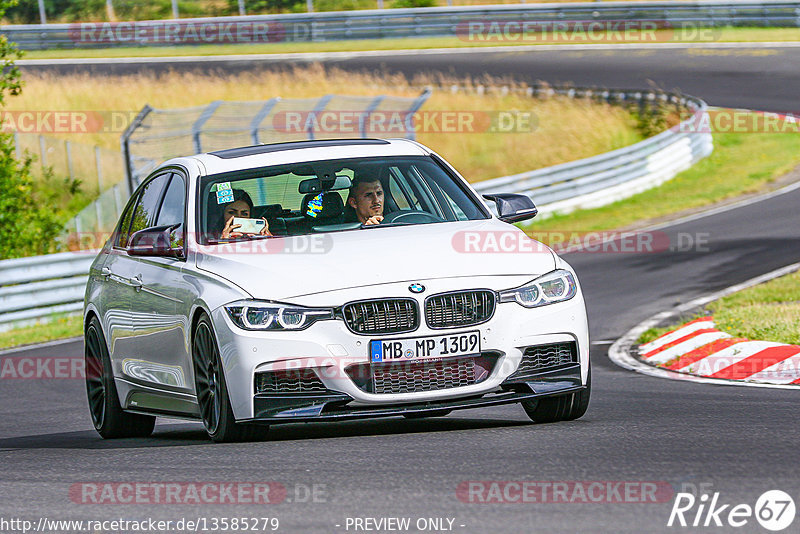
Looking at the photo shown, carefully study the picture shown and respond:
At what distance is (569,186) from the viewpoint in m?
25.0

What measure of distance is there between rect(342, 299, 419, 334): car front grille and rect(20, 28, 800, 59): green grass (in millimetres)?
34449

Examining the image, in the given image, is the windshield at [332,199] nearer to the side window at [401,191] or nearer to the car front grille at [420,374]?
the side window at [401,191]

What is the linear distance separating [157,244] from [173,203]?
0.78m

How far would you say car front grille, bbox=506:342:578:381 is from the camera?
23.9ft

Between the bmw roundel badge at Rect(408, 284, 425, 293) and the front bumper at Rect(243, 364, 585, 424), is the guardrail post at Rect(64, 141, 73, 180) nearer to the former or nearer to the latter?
the front bumper at Rect(243, 364, 585, 424)

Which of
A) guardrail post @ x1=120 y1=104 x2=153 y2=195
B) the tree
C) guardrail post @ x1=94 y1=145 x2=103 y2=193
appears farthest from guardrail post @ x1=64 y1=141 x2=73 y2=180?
guardrail post @ x1=120 y1=104 x2=153 y2=195

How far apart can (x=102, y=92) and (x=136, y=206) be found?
29099 millimetres

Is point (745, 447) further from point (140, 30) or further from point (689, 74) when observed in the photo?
point (140, 30)

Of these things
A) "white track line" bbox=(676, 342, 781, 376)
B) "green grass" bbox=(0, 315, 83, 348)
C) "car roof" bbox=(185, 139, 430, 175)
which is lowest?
"green grass" bbox=(0, 315, 83, 348)

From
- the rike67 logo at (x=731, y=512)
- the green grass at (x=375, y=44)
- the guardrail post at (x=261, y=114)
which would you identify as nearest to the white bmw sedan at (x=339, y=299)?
the rike67 logo at (x=731, y=512)

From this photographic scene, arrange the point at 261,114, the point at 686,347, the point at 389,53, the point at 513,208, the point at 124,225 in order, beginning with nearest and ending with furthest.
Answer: the point at 513,208
the point at 124,225
the point at 686,347
the point at 261,114
the point at 389,53

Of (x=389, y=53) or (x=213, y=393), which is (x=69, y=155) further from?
(x=213, y=393)

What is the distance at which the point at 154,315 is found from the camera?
825cm

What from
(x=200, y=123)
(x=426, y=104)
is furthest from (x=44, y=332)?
(x=426, y=104)
